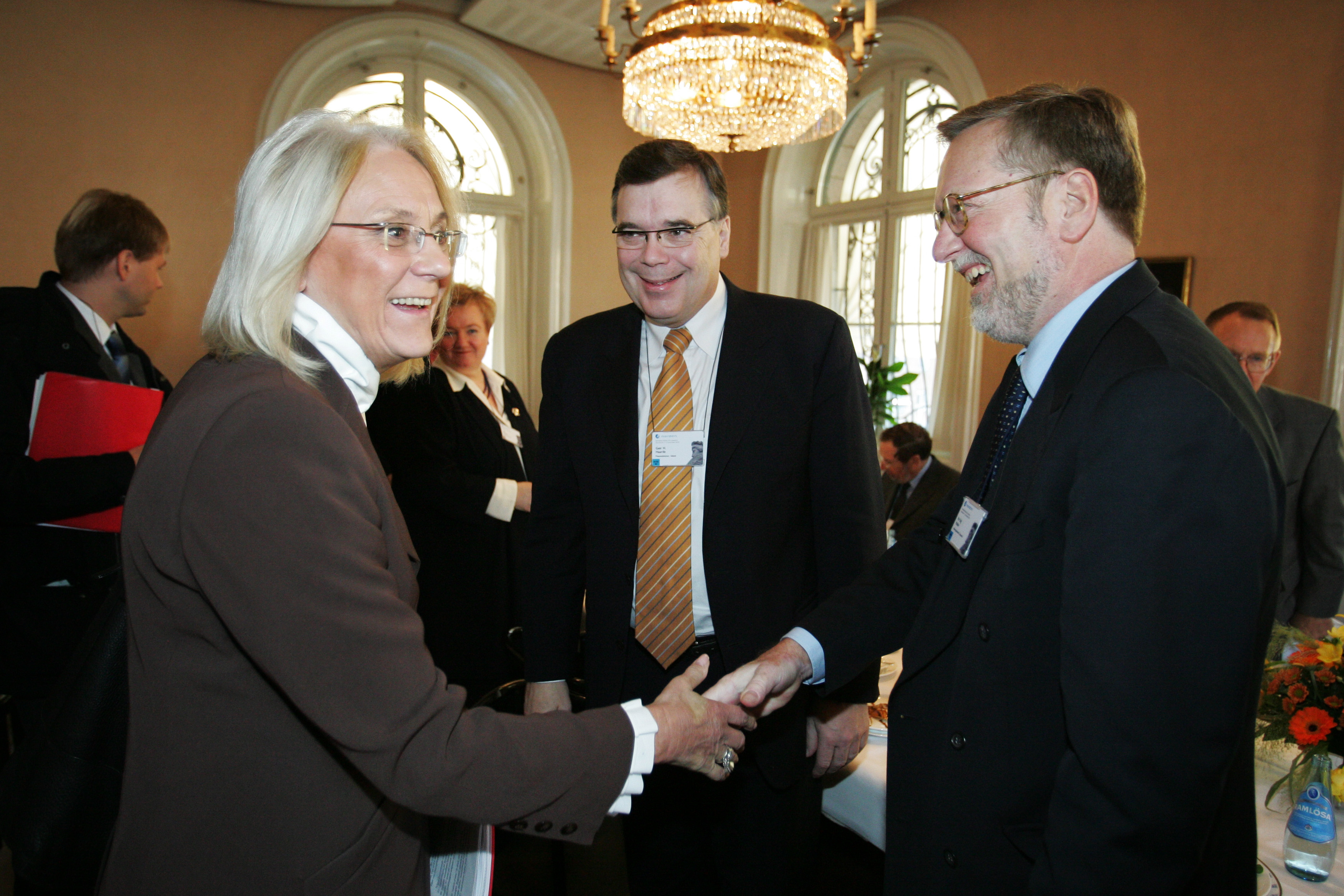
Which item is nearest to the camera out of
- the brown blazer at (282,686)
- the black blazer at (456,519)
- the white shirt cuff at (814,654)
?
the brown blazer at (282,686)

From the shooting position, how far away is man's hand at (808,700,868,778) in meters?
1.78

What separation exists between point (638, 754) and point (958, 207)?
962mm

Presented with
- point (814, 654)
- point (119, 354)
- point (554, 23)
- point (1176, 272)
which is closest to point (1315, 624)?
point (1176, 272)

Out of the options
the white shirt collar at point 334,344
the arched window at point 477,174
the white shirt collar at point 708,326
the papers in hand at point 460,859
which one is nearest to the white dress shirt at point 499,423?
the white shirt collar at point 708,326

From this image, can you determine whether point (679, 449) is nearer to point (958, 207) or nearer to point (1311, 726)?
point (958, 207)

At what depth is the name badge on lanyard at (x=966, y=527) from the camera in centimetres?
121

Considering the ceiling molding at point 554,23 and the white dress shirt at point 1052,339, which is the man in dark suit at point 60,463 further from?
the ceiling molding at point 554,23

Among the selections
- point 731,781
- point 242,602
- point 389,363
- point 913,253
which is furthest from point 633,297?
point 913,253

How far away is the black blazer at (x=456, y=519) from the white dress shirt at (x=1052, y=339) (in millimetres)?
2090

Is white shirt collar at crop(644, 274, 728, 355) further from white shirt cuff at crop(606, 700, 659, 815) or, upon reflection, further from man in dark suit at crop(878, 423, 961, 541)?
man in dark suit at crop(878, 423, 961, 541)

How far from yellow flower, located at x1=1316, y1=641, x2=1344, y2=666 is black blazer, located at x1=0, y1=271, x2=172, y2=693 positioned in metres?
2.74

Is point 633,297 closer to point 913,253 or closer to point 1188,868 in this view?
point 1188,868

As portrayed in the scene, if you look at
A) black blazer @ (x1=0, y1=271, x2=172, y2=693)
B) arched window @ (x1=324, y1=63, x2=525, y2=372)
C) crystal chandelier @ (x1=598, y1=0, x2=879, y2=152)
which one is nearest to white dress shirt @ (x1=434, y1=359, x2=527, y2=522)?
black blazer @ (x1=0, y1=271, x2=172, y2=693)

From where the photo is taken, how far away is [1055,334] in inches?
47.6
